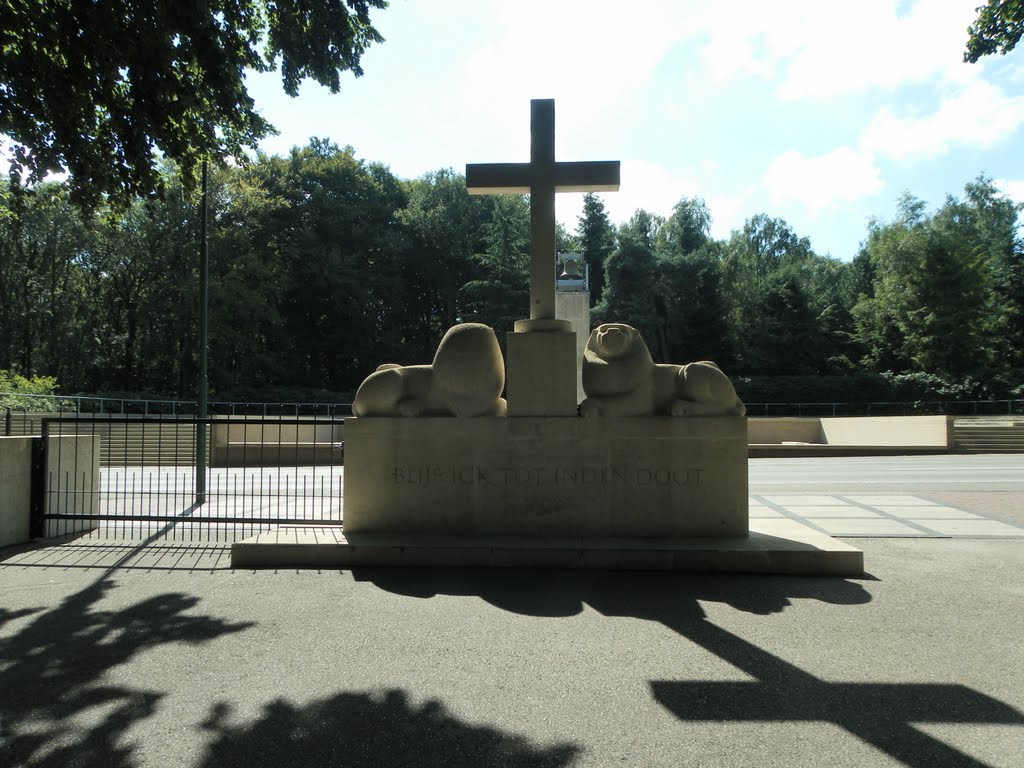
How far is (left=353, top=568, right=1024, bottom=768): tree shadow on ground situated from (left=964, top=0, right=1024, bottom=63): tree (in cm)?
762

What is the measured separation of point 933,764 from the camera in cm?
259

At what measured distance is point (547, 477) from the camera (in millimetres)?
6145

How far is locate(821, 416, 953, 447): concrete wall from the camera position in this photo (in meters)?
22.3

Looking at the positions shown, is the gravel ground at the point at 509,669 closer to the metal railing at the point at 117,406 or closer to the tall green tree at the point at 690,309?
the metal railing at the point at 117,406

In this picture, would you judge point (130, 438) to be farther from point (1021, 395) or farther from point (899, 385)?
point (1021, 395)

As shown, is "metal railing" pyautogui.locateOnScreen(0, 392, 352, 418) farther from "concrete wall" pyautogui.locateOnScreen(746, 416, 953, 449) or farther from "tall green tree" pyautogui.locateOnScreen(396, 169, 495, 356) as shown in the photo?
"concrete wall" pyautogui.locateOnScreen(746, 416, 953, 449)

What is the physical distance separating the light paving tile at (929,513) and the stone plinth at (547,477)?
397 centimetres

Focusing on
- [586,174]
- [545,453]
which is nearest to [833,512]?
[545,453]

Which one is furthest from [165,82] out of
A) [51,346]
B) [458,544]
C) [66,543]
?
[51,346]

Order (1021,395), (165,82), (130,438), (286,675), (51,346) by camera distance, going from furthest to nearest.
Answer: (51,346)
(1021,395)
(130,438)
(165,82)
(286,675)

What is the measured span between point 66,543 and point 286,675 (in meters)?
5.09

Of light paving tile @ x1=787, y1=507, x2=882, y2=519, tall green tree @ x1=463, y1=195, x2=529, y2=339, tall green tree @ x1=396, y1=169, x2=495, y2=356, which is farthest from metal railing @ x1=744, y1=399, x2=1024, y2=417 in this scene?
light paving tile @ x1=787, y1=507, x2=882, y2=519

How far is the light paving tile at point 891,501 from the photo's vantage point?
9.56m

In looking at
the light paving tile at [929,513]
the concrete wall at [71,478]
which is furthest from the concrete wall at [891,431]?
the concrete wall at [71,478]
